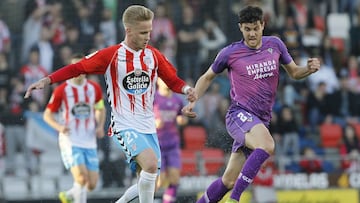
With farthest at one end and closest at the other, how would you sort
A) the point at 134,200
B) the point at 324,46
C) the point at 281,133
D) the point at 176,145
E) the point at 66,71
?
the point at 324,46, the point at 281,133, the point at 176,145, the point at 134,200, the point at 66,71

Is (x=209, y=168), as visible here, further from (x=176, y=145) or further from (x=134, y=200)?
(x=134, y=200)

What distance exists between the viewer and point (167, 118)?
1608 cm

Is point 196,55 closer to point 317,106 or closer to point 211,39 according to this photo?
point 211,39

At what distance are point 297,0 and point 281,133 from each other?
155 inches

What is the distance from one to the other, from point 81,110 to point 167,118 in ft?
7.63

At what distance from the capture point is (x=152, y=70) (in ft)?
34.0

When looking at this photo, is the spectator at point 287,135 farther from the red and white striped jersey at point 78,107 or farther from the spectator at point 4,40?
the red and white striped jersey at point 78,107

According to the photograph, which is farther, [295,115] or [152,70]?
[295,115]

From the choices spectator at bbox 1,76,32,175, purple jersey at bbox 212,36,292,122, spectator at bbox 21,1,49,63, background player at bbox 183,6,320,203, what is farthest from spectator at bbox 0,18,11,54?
purple jersey at bbox 212,36,292,122

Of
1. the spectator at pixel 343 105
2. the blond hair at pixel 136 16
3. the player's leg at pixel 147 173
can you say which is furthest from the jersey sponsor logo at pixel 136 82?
the spectator at pixel 343 105

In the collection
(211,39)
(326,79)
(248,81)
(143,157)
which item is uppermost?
(248,81)

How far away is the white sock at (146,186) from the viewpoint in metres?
10.1

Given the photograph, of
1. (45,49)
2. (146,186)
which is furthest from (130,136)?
(45,49)

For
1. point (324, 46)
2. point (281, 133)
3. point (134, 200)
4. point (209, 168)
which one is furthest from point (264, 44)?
point (324, 46)
